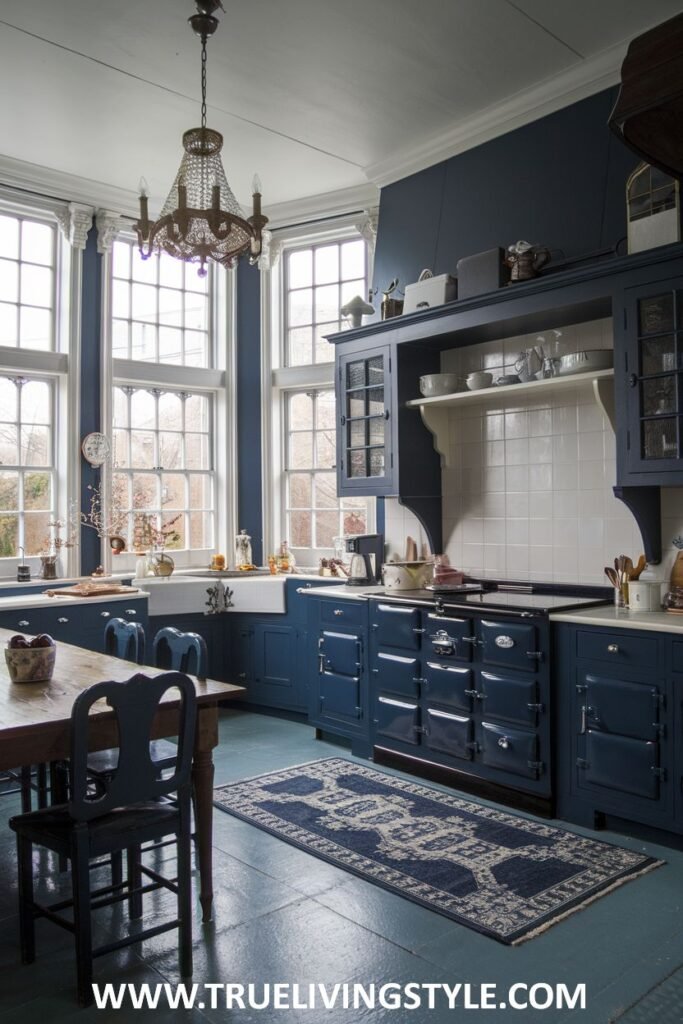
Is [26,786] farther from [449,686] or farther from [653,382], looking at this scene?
[653,382]

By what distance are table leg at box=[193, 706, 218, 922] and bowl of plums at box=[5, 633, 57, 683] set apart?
0.69 m

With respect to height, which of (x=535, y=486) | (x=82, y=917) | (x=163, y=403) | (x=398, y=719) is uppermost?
(x=163, y=403)

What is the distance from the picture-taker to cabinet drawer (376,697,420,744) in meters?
4.61

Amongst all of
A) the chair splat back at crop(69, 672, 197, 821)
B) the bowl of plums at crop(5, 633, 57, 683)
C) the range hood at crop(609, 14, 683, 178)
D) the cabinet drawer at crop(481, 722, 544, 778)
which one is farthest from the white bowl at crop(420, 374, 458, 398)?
the range hood at crop(609, 14, 683, 178)

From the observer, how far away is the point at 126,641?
394cm

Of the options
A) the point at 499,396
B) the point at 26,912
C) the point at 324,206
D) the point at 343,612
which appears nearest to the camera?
→ the point at 26,912

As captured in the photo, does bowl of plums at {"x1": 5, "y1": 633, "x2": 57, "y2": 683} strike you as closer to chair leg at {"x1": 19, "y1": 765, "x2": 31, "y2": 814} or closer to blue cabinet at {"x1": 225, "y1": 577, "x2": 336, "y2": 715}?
chair leg at {"x1": 19, "y1": 765, "x2": 31, "y2": 814}

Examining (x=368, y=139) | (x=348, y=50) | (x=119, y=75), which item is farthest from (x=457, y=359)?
(x=119, y=75)

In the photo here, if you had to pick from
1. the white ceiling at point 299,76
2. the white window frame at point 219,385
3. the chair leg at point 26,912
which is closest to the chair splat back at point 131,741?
the chair leg at point 26,912

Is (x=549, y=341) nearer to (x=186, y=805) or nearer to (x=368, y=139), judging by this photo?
(x=368, y=139)

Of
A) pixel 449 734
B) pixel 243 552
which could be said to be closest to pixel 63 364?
pixel 243 552

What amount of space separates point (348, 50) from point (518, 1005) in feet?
14.0

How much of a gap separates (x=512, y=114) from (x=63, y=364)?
339cm

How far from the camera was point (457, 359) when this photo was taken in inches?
210
